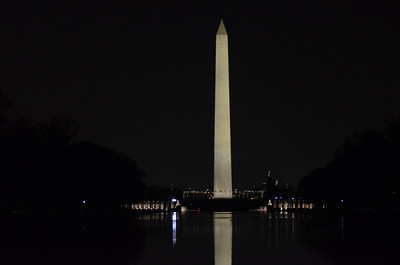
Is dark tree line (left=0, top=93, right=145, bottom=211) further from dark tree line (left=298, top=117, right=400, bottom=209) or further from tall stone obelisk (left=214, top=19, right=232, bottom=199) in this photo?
dark tree line (left=298, top=117, right=400, bottom=209)

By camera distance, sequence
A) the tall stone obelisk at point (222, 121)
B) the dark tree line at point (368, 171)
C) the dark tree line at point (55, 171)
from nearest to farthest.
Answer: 1. the dark tree line at point (55, 171)
2. the dark tree line at point (368, 171)
3. the tall stone obelisk at point (222, 121)

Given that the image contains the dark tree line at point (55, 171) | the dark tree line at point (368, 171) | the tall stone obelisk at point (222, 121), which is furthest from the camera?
the tall stone obelisk at point (222, 121)

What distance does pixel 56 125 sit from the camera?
59219 millimetres

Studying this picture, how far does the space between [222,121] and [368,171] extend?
2092cm

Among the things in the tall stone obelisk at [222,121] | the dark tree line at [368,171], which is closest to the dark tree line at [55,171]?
the tall stone obelisk at [222,121]

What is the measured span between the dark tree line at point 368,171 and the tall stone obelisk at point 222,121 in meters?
11.4

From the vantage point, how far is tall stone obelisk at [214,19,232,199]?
80875mm

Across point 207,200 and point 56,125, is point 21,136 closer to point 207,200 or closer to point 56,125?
point 56,125

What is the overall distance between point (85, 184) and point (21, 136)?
17376mm

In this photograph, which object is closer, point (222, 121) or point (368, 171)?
point (368, 171)

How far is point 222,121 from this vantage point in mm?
83562

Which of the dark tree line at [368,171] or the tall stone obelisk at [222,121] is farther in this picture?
the tall stone obelisk at [222,121]

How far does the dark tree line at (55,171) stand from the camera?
49250mm

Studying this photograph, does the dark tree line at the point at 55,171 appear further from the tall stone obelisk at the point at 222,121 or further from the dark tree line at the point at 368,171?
the dark tree line at the point at 368,171
